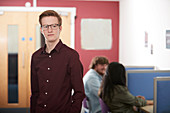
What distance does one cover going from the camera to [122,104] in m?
2.53

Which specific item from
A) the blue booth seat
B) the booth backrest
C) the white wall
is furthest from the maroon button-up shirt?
the white wall

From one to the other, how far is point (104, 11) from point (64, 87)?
4.21 metres

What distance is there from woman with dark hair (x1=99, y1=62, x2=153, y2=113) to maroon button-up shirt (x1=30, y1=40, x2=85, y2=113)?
1102mm

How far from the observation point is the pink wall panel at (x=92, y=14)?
537 cm

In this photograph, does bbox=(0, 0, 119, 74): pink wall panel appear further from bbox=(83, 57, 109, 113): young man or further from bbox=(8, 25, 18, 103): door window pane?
bbox=(83, 57, 109, 113): young man

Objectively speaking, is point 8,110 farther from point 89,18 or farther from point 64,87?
point 64,87

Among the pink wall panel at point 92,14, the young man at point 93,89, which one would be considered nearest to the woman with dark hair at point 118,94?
the young man at point 93,89

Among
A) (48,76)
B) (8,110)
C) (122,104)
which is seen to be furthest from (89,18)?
Answer: (48,76)

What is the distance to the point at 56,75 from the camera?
1.46 m

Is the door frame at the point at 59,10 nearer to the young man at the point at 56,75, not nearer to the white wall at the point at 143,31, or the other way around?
the white wall at the point at 143,31

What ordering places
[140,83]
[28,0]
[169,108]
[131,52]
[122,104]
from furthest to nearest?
[28,0], [131,52], [140,83], [122,104], [169,108]

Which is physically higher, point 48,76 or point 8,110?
point 48,76

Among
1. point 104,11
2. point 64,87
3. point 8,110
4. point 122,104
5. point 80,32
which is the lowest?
point 8,110

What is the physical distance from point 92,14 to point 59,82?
4.11 meters
